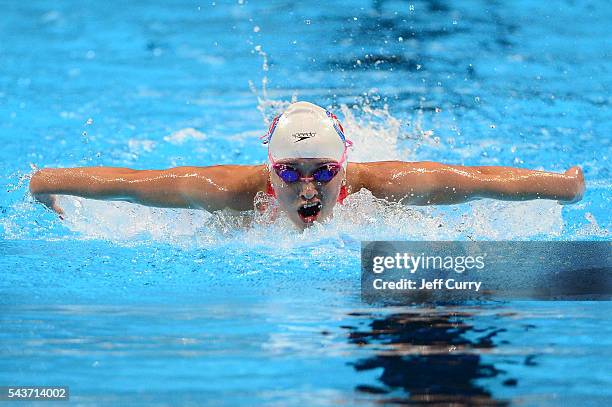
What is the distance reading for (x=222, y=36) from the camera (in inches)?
317

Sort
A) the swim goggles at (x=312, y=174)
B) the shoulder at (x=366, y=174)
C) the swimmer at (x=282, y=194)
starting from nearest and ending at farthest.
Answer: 1. the swim goggles at (x=312, y=174)
2. the swimmer at (x=282, y=194)
3. the shoulder at (x=366, y=174)

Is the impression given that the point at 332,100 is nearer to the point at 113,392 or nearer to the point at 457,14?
the point at 457,14

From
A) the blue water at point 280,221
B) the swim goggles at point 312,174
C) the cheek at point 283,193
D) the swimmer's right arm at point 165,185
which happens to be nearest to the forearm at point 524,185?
the blue water at point 280,221

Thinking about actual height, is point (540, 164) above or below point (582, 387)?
above

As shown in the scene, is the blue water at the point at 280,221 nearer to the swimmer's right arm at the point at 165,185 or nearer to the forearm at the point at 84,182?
the swimmer's right arm at the point at 165,185

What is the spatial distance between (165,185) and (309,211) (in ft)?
2.27

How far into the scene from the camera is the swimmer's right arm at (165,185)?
12.7ft

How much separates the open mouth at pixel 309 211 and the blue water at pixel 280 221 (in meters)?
0.08

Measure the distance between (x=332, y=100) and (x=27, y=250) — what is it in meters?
3.54

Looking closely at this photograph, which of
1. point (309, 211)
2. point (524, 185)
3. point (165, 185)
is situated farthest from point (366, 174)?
point (165, 185)

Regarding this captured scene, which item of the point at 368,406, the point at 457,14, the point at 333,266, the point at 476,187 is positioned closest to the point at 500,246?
the point at 476,187

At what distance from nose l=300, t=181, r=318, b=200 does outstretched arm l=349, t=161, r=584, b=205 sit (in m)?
0.34

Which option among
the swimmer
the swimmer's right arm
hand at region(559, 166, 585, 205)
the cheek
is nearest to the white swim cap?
the swimmer

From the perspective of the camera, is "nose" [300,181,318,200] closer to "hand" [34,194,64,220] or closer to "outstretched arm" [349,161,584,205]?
"outstretched arm" [349,161,584,205]
